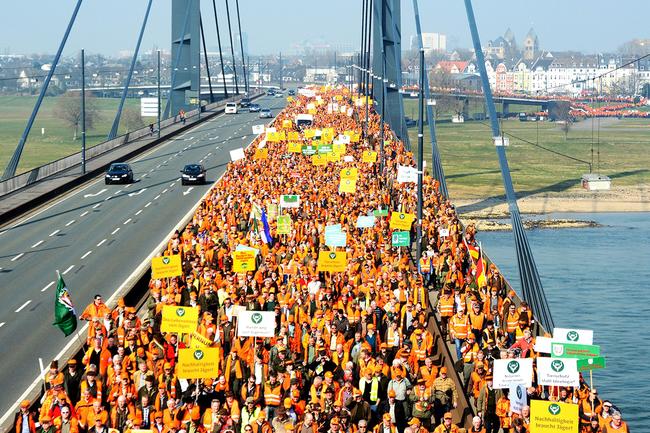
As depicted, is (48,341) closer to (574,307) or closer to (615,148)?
(574,307)

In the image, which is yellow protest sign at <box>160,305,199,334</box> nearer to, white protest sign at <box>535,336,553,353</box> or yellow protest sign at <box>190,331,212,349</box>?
yellow protest sign at <box>190,331,212,349</box>

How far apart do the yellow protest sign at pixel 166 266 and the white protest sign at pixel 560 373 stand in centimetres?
989

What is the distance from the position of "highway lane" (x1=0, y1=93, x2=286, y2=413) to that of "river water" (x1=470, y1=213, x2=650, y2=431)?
13.4 m

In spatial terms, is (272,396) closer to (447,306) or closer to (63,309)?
(63,309)

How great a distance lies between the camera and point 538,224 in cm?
6844

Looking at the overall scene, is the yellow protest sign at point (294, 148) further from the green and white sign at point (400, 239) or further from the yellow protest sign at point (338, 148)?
the green and white sign at point (400, 239)

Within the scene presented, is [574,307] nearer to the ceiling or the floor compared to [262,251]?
nearer to the floor

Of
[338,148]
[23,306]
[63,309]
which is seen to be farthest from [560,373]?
[338,148]

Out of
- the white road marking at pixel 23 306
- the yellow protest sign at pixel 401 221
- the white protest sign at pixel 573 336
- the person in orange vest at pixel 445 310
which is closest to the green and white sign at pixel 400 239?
the yellow protest sign at pixel 401 221

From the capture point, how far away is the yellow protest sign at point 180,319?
18.4 metres

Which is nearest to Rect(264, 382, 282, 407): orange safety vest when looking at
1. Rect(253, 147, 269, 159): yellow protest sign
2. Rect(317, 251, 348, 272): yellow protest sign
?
Rect(317, 251, 348, 272): yellow protest sign

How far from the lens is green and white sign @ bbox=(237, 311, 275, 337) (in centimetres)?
1786

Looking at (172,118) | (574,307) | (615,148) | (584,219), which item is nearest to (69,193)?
(574,307)

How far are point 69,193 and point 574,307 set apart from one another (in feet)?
71.0
